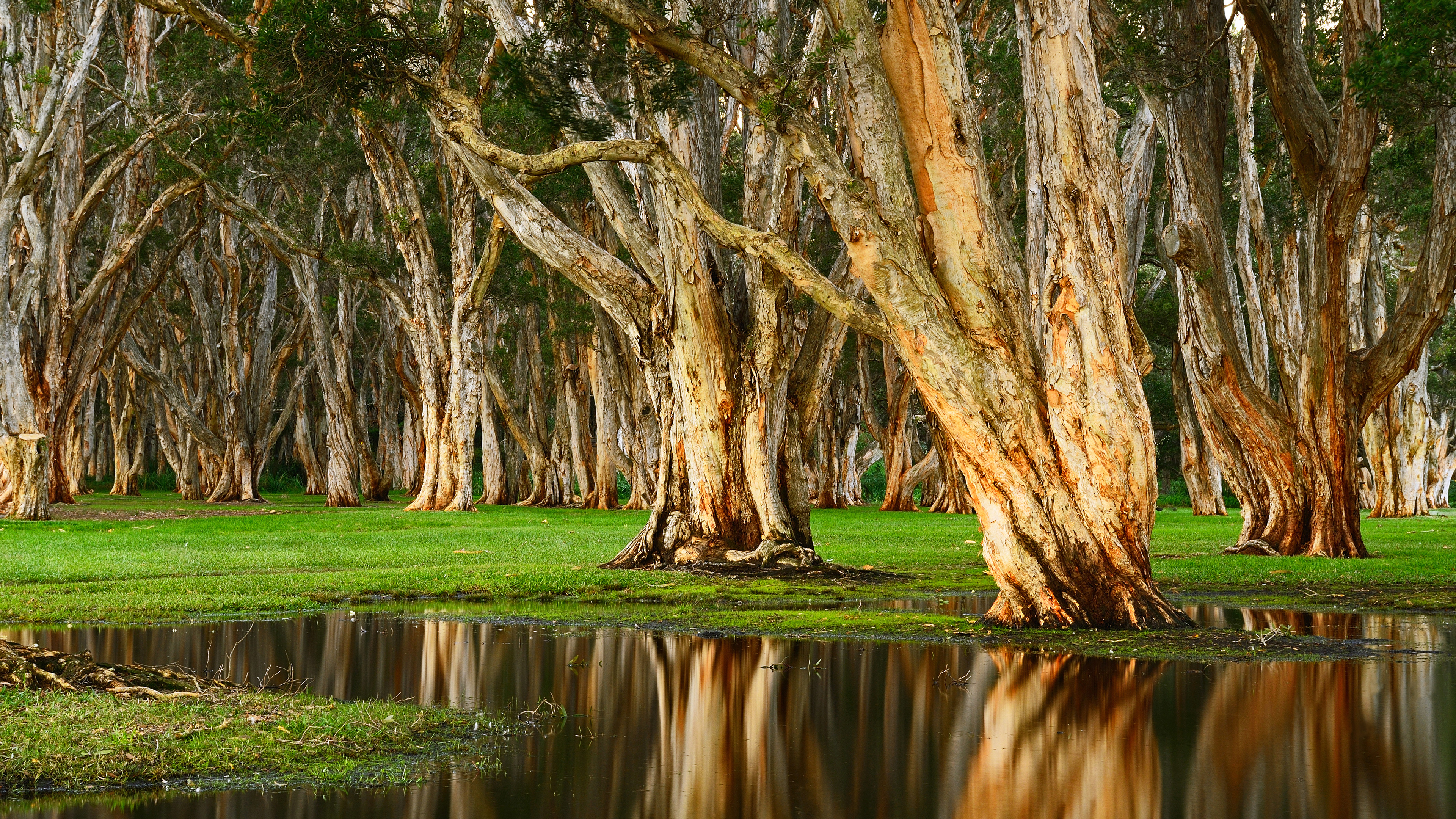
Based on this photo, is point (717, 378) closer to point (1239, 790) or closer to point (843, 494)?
point (1239, 790)

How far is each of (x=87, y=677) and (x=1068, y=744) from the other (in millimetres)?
4232

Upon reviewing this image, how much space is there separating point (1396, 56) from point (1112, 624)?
7.52 metres

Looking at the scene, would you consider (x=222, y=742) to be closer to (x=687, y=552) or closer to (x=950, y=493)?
(x=687, y=552)

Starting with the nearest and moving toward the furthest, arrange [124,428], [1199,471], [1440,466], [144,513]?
1. [144,513]
2. [1199,471]
3. [1440,466]
4. [124,428]

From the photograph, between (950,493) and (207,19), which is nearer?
(207,19)

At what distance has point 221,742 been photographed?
4578mm

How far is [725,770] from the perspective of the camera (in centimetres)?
465

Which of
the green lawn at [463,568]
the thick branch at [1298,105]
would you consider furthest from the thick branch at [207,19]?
the thick branch at [1298,105]

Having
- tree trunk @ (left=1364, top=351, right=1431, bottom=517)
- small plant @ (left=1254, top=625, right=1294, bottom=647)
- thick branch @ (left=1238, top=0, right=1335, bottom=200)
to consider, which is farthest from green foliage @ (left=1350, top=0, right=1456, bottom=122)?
tree trunk @ (left=1364, top=351, right=1431, bottom=517)

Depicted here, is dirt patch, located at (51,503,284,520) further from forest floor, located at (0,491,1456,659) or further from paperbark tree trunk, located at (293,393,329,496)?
paperbark tree trunk, located at (293,393,329,496)

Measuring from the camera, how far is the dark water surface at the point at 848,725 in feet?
13.5

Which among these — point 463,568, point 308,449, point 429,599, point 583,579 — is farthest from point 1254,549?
point 308,449

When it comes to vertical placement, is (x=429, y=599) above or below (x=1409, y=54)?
below

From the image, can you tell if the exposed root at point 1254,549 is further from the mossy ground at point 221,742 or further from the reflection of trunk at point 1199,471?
the reflection of trunk at point 1199,471
